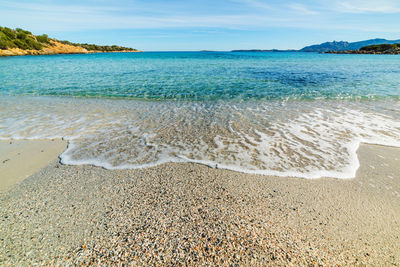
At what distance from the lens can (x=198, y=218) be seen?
2.99 m

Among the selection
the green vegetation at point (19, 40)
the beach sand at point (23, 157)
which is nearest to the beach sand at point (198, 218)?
the beach sand at point (23, 157)

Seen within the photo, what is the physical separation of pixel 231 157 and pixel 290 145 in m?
2.07

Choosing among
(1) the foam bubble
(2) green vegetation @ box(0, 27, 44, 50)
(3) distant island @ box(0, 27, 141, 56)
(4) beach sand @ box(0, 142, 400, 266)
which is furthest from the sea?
(2) green vegetation @ box(0, 27, 44, 50)

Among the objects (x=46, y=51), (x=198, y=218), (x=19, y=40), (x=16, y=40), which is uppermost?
(x=19, y=40)

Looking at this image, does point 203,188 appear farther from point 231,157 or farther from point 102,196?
point 102,196

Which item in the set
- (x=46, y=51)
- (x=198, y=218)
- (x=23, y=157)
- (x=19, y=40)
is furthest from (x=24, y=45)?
(x=198, y=218)

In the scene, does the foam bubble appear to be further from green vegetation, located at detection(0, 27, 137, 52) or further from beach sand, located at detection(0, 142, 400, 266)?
green vegetation, located at detection(0, 27, 137, 52)

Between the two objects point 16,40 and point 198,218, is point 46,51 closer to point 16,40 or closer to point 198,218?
point 16,40

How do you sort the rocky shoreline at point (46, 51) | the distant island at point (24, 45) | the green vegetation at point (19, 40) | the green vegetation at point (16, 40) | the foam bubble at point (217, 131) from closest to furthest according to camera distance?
the foam bubble at point (217, 131), the rocky shoreline at point (46, 51), the distant island at point (24, 45), the green vegetation at point (19, 40), the green vegetation at point (16, 40)

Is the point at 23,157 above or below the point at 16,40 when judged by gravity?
below

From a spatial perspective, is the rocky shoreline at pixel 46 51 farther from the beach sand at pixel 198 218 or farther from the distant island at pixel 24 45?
the beach sand at pixel 198 218

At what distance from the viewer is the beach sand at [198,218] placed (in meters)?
2.45

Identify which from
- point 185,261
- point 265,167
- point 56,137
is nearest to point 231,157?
point 265,167

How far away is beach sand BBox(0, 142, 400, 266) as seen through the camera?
Answer: 245 centimetres
